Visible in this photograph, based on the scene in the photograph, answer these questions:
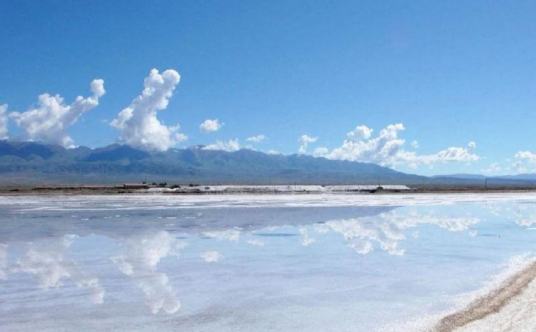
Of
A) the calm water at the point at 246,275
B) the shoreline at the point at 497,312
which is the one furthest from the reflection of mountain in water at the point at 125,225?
the shoreline at the point at 497,312

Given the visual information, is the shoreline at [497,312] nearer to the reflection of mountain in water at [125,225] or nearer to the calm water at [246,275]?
the calm water at [246,275]

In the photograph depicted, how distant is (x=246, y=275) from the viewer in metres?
13.1

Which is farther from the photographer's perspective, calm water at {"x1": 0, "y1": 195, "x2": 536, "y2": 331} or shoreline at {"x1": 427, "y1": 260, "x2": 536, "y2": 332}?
calm water at {"x1": 0, "y1": 195, "x2": 536, "y2": 331}

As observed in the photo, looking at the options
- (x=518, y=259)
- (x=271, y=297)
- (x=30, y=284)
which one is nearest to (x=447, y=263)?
(x=518, y=259)

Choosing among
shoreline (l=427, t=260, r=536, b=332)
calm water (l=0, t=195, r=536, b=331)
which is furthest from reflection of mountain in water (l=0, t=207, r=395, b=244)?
shoreline (l=427, t=260, r=536, b=332)

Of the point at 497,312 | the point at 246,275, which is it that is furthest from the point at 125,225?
the point at 497,312

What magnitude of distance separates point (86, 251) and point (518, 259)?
12583 mm

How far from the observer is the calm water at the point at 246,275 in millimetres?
9383

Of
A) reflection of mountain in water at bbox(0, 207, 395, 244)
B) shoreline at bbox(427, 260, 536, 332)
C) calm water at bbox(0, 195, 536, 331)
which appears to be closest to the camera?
shoreline at bbox(427, 260, 536, 332)

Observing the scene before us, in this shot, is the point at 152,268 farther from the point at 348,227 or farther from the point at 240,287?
the point at 348,227

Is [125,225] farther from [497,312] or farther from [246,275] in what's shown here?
[497,312]

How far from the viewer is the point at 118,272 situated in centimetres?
1334

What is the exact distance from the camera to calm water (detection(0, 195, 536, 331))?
30.8 feet

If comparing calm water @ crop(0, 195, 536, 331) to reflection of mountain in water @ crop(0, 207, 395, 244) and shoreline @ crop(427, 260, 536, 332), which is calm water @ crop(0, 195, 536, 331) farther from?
shoreline @ crop(427, 260, 536, 332)
